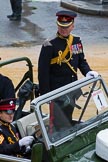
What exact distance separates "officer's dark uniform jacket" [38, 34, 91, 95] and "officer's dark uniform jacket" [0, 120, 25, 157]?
97cm

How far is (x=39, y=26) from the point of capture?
1666 cm

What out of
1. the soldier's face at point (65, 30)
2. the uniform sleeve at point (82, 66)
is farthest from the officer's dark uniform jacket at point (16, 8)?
the soldier's face at point (65, 30)

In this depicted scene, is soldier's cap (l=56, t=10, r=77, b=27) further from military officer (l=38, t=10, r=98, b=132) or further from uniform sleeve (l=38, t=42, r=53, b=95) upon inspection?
uniform sleeve (l=38, t=42, r=53, b=95)

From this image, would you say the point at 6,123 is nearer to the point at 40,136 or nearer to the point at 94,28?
the point at 40,136

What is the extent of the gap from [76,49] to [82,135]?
1.64m

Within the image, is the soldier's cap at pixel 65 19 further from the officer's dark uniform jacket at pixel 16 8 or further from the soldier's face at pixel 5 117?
the officer's dark uniform jacket at pixel 16 8

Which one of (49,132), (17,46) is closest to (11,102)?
(49,132)

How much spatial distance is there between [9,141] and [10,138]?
4 centimetres

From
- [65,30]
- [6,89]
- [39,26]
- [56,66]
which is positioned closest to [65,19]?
[65,30]

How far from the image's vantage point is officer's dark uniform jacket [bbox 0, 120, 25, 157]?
5.77 meters

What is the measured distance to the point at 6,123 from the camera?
19.6 feet

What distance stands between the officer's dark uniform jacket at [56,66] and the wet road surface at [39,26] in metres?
7.02

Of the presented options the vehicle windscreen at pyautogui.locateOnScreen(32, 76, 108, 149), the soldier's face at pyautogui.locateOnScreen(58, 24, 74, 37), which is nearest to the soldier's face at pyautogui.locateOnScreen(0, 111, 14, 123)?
the vehicle windscreen at pyautogui.locateOnScreen(32, 76, 108, 149)

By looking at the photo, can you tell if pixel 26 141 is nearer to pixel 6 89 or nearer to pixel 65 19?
pixel 6 89
